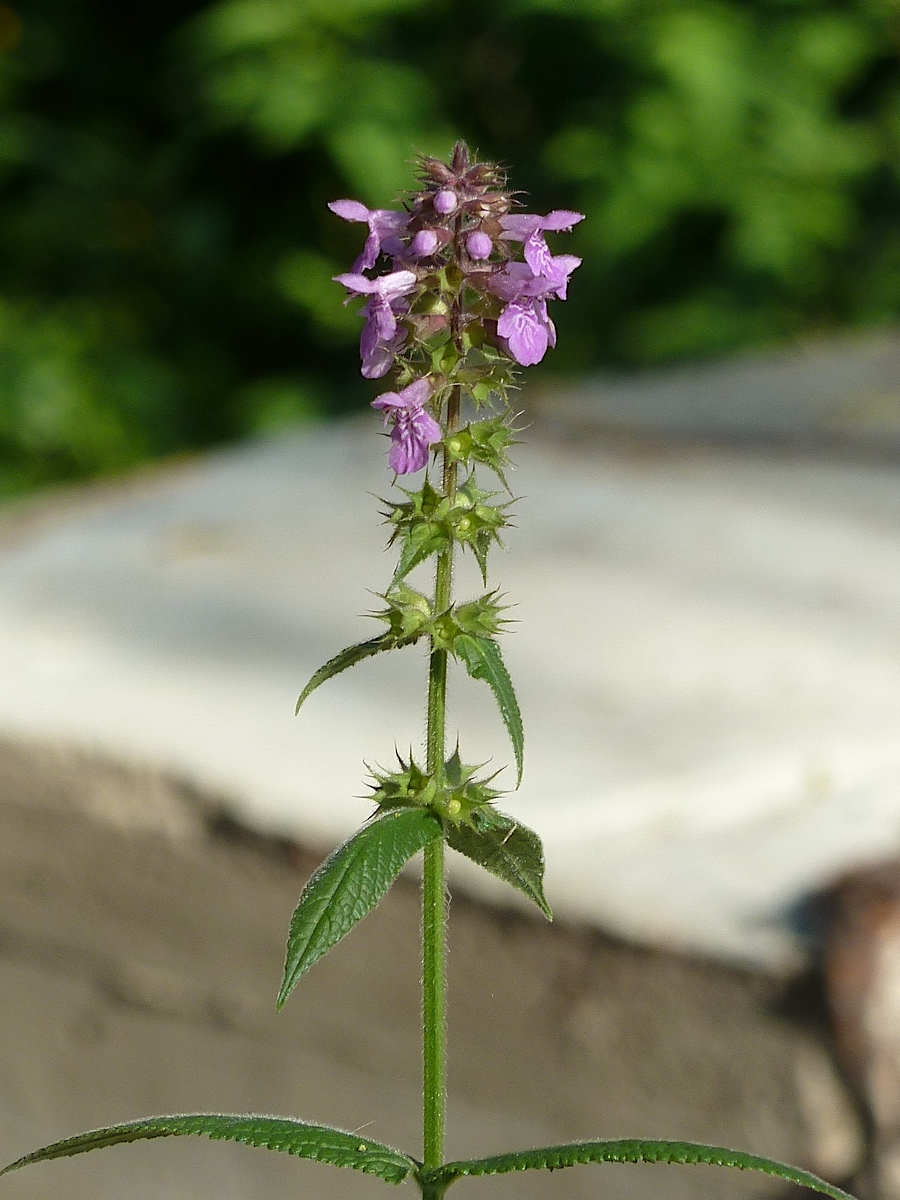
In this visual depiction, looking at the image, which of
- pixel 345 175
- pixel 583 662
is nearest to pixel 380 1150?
pixel 583 662

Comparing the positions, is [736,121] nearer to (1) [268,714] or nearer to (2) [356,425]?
(2) [356,425]

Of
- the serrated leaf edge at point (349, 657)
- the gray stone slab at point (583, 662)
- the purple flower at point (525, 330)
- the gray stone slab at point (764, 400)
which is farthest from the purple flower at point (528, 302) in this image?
the gray stone slab at point (764, 400)

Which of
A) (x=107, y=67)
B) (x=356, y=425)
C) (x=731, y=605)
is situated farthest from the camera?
(x=107, y=67)

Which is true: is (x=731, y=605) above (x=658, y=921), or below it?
above

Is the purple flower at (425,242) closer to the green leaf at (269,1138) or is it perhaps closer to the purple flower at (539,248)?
the purple flower at (539,248)

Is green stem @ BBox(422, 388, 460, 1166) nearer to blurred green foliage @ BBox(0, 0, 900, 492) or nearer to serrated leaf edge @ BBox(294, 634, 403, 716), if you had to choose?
serrated leaf edge @ BBox(294, 634, 403, 716)

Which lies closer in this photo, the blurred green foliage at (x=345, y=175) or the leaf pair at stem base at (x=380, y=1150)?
the leaf pair at stem base at (x=380, y=1150)

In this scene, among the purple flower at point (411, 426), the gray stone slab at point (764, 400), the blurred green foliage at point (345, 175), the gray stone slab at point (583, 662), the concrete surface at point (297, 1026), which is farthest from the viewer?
the blurred green foliage at point (345, 175)

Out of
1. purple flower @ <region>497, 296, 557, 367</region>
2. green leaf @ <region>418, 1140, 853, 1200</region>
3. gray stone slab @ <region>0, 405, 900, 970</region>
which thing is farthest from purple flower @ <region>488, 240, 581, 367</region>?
gray stone slab @ <region>0, 405, 900, 970</region>

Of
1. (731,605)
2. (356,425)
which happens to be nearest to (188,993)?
(731,605)
